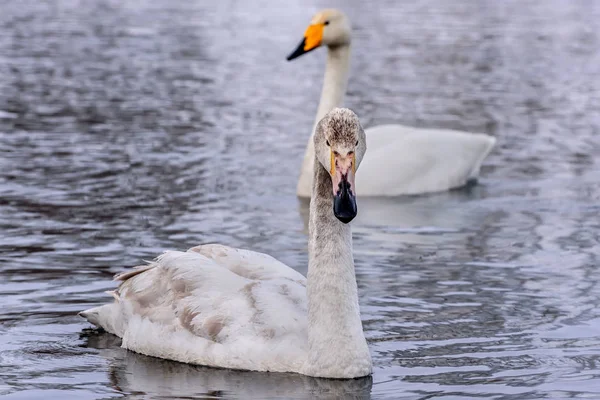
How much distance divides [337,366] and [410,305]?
6.63 ft

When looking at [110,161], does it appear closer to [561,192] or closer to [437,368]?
[561,192]

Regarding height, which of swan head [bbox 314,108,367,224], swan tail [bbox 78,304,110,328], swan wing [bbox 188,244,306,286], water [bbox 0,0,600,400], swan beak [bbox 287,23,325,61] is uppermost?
swan head [bbox 314,108,367,224]

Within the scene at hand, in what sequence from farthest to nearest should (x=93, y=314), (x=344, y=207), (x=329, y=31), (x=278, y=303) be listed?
(x=329, y=31) < (x=93, y=314) < (x=278, y=303) < (x=344, y=207)

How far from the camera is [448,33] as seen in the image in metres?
38.7

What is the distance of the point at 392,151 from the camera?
1523 cm

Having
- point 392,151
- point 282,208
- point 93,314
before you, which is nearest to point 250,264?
point 93,314

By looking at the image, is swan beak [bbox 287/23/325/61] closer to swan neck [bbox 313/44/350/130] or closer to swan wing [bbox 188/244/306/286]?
swan neck [bbox 313/44/350/130]

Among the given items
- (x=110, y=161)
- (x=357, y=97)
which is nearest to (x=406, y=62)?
(x=357, y=97)

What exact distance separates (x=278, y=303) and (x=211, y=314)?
416 mm

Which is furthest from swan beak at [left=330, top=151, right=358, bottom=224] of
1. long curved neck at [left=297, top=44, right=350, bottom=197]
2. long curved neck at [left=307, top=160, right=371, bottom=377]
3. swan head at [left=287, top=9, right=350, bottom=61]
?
swan head at [left=287, top=9, right=350, bottom=61]

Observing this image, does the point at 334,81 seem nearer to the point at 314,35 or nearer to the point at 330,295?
the point at 314,35

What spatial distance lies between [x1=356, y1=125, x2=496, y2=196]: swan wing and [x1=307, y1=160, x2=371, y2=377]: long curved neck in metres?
6.60

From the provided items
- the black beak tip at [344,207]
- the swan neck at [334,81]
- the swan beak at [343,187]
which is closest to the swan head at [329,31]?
the swan neck at [334,81]

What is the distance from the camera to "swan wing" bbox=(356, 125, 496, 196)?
14906 mm
